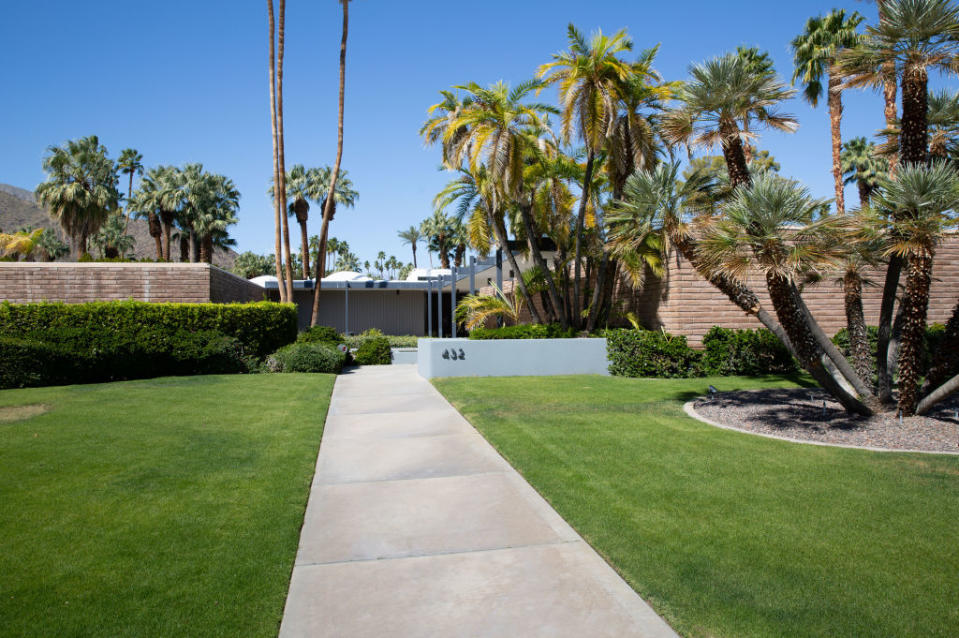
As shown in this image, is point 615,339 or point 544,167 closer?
point 615,339

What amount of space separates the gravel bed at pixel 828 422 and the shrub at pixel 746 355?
377 centimetres

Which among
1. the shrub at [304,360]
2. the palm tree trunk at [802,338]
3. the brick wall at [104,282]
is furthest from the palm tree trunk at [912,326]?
the brick wall at [104,282]

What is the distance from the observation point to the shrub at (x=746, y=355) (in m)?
14.6

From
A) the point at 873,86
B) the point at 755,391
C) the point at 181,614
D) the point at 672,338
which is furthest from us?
the point at 672,338

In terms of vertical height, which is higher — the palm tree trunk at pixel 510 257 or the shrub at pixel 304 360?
the palm tree trunk at pixel 510 257

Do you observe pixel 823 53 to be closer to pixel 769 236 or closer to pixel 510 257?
pixel 510 257

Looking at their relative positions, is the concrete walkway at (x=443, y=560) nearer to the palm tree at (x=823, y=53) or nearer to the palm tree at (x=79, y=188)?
the palm tree at (x=823, y=53)

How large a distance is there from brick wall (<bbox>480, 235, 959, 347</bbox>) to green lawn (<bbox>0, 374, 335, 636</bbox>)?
943 centimetres

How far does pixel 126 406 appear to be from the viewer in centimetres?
1001

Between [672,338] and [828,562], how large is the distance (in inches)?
440

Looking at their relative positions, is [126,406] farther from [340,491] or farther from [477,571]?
[477,571]

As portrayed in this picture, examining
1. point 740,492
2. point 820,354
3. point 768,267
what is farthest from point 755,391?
point 740,492

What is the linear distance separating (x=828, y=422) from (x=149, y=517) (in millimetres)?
8292

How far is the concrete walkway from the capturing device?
11.2 feet
